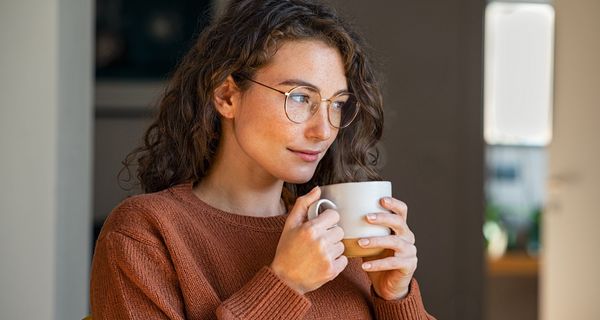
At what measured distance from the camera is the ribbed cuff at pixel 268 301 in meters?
1.17

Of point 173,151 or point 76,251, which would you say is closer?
point 173,151

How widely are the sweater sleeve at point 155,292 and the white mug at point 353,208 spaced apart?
98 mm

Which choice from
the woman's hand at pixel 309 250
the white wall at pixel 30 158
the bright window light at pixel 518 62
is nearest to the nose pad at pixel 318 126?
the woman's hand at pixel 309 250

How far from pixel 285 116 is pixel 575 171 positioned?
309 centimetres

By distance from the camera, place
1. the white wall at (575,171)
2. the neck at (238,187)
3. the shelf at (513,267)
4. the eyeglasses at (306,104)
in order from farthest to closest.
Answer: the shelf at (513,267)
the white wall at (575,171)
the neck at (238,187)
the eyeglasses at (306,104)

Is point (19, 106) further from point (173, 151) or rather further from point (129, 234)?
point (129, 234)

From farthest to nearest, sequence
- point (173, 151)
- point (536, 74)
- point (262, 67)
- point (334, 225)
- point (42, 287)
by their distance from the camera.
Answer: point (536, 74), point (42, 287), point (173, 151), point (262, 67), point (334, 225)

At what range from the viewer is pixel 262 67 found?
51.4 inches

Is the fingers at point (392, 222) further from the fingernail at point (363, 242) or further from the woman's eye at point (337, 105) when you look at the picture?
the woman's eye at point (337, 105)

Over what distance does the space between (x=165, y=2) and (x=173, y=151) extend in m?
2.60

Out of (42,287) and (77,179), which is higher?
(77,179)

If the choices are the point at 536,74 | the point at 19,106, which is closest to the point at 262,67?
the point at 19,106

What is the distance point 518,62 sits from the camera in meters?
6.86

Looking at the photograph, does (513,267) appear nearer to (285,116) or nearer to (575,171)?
(575,171)
